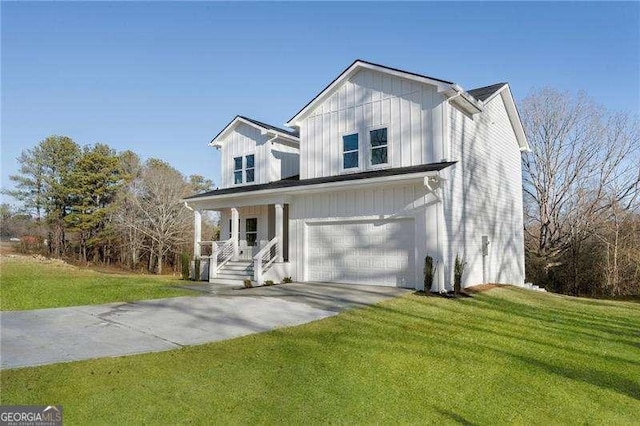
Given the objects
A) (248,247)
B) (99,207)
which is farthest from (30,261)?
(248,247)

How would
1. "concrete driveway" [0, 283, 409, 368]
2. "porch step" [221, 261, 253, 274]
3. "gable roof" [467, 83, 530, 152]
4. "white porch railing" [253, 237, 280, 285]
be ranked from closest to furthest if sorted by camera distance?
"concrete driveway" [0, 283, 409, 368] → "white porch railing" [253, 237, 280, 285] → "gable roof" [467, 83, 530, 152] → "porch step" [221, 261, 253, 274]

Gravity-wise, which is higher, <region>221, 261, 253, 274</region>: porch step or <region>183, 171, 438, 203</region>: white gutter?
<region>183, 171, 438, 203</region>: white gutter

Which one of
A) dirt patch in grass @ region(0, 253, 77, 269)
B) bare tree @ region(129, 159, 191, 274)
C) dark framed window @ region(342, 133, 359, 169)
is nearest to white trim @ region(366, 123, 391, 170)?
dark framed window @ region(342, 133, 359, 169)

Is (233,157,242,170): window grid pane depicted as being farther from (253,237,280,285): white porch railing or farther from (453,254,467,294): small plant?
(453,254,467,294): small plant

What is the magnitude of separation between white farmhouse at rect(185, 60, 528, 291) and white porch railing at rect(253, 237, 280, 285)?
0.04 metres

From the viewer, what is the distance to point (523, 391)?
4.66 meters

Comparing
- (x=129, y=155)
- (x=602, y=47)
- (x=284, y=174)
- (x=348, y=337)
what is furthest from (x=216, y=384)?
(x=129, y=155)

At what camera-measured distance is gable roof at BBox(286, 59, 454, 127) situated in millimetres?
12750

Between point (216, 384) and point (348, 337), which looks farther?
point (348, 337)

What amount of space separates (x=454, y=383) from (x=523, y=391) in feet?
2.53

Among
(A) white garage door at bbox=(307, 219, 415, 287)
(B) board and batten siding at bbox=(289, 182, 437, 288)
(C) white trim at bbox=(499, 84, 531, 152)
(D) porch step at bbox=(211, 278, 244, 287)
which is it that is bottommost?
(D) porch step at bbox=(211, 278, 244, 287)

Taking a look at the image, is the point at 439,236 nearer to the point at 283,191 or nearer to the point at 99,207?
the point at 283,191

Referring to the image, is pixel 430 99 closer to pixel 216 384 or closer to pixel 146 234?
pixel 216 384

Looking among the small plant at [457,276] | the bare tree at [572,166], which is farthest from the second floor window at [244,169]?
the bare tree at [572,166]
